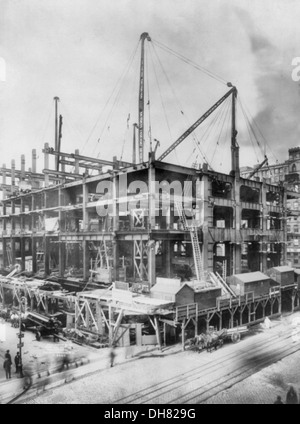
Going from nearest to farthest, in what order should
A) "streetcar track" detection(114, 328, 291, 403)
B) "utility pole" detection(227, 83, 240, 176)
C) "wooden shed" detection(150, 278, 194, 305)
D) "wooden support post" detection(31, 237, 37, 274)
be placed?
"streetcar track" detection(114, 328, 291, 403)
"wooden shed" detection(150, 278, 194, 305)
"utility pole" detection(227, 83, 240, 176)
"wooden support post" detection(31, 237, 37, 274)

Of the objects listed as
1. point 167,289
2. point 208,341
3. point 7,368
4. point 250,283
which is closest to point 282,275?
point 250,283

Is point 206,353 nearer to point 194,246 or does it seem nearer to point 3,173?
point 194,246

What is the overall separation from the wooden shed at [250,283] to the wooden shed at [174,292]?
6588 mm

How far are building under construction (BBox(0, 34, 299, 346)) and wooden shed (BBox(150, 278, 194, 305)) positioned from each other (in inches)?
2.8

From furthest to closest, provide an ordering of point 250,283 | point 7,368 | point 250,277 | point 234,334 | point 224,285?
point 250,277 → point 250,283 → point 224,285 → point 234,334 → point 7,368

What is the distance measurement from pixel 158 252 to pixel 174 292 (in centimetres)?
1369

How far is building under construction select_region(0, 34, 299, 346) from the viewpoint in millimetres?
24078

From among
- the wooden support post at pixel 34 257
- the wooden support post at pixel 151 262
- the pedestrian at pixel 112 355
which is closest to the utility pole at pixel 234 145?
the wooden support post at pixel 151 262

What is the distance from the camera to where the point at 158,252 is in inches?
1436

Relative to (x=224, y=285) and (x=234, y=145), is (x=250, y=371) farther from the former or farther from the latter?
(x=234, y=145)

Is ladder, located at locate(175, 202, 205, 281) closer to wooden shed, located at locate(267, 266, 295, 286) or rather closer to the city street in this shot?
wooden shed, located at locate(267, 266, 295, 286)

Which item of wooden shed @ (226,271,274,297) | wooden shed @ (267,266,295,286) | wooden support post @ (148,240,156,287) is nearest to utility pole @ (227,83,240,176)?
wooden shed @ (267,266,295,286)

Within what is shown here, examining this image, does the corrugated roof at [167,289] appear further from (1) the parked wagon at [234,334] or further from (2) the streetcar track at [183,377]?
(2) the streetcar track at [183,377]
